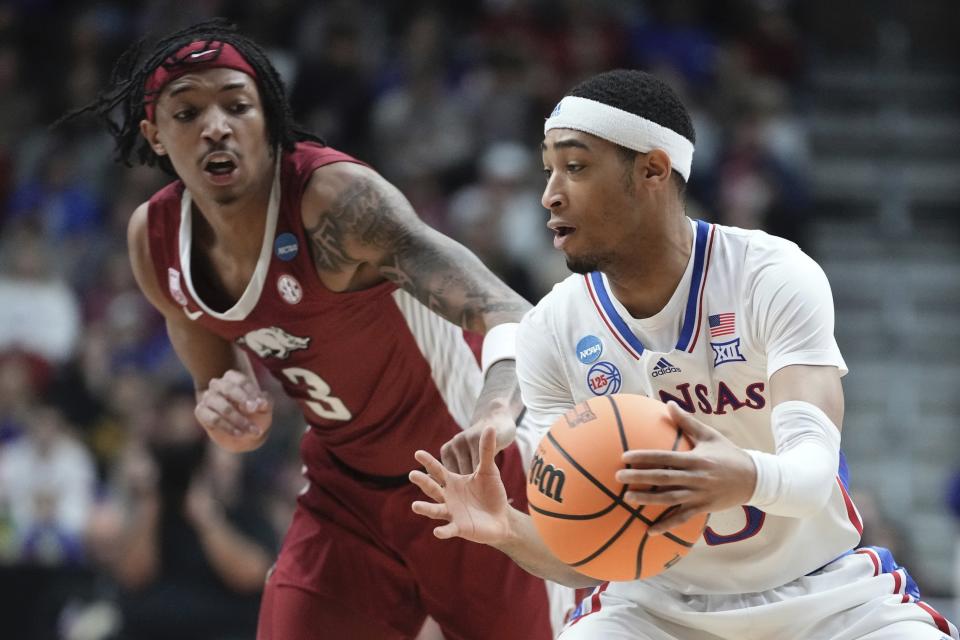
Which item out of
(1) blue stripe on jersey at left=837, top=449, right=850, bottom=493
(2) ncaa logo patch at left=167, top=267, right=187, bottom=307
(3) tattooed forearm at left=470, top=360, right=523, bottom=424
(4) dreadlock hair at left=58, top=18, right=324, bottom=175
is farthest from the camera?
(2) ncaa logo patch at left=167, top=267, right=187, bottom=307

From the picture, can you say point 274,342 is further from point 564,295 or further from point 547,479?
point 547,479

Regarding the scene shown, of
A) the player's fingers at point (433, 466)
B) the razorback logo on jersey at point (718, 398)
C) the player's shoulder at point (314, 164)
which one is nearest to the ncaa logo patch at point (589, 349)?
the razorback logo on jersey at point (718, 398)

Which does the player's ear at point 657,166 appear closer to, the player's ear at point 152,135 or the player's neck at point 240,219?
the player's neck at point 240,219

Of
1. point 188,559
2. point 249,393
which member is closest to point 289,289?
point 249,393

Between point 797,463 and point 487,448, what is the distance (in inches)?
32.2

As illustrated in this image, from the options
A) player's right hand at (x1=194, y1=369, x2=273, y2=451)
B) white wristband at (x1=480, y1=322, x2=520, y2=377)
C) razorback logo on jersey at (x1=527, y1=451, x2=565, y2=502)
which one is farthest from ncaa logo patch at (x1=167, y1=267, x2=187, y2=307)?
razorback logo on jersey at (x1=527, y1=451, x2=565, y2=502)

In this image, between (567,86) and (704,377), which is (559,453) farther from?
(567,86)

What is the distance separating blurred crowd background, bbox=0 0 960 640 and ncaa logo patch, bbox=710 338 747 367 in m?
4.31

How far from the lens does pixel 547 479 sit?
138 inches

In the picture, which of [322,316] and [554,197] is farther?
[322,316]

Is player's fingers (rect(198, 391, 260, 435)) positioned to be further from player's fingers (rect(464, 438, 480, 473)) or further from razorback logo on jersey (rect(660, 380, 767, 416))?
razorback logo on jersey (rect(660, 380, 767, 416))

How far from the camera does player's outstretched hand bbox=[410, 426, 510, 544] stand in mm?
3717

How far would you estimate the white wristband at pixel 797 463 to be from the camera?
3.23 meters

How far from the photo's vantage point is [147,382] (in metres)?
9.70
